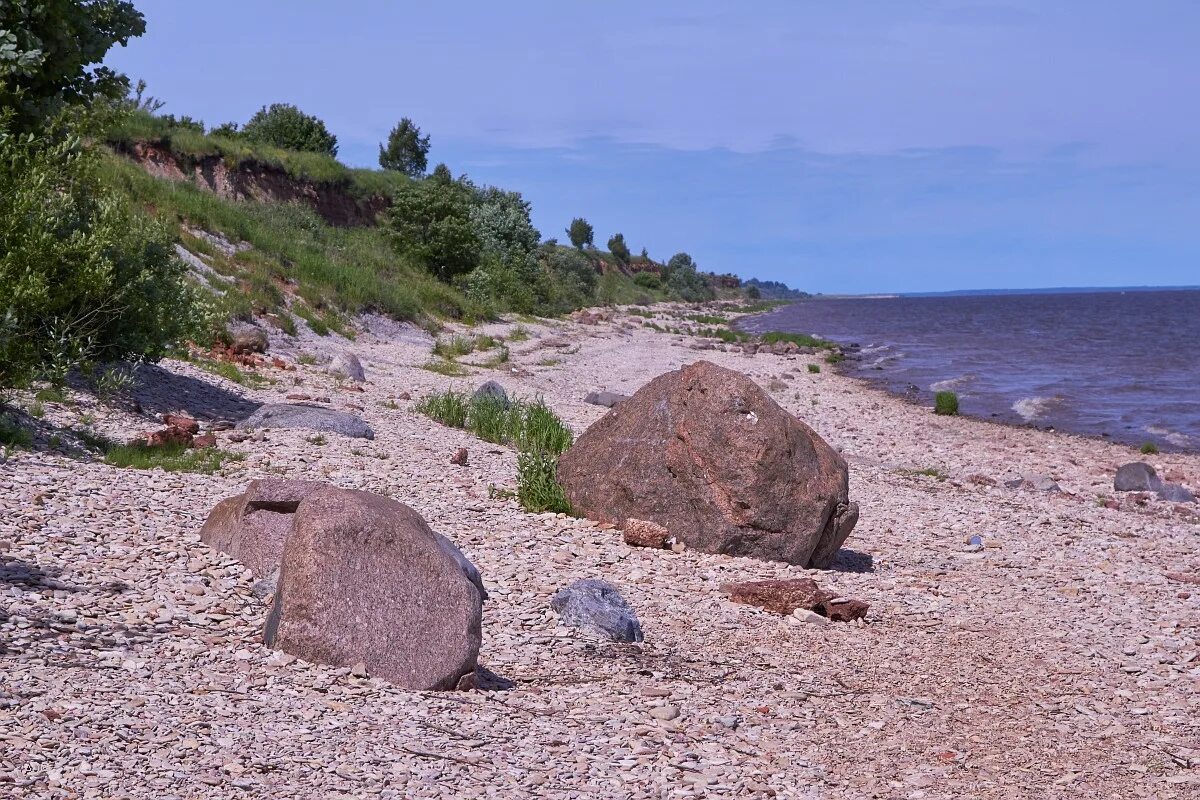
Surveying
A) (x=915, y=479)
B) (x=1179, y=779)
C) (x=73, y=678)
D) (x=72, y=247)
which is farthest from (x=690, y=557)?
(x=915, y=479)

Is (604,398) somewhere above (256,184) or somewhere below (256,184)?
below

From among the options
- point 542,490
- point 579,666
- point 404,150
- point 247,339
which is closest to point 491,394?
point 247,339

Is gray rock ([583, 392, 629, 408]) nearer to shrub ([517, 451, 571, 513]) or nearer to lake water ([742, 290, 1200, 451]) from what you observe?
shrub ([517, 451, 571, 513])

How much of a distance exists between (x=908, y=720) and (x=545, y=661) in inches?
87.3

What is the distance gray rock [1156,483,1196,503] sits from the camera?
16844 millimetres

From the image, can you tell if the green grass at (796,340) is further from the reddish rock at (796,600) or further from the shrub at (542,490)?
the reddish rock at (796,600)

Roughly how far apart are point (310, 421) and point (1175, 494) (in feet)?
41.2

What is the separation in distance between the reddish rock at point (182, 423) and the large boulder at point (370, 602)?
5.65 meters

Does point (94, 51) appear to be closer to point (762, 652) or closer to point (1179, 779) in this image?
point (762, 652)

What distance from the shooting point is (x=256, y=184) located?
40.7 meters

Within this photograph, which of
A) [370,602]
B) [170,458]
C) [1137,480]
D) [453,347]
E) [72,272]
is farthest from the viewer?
[453,347]

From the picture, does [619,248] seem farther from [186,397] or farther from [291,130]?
[186,397]

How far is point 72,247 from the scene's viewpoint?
1052cm

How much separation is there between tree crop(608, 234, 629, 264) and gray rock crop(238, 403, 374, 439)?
102m
